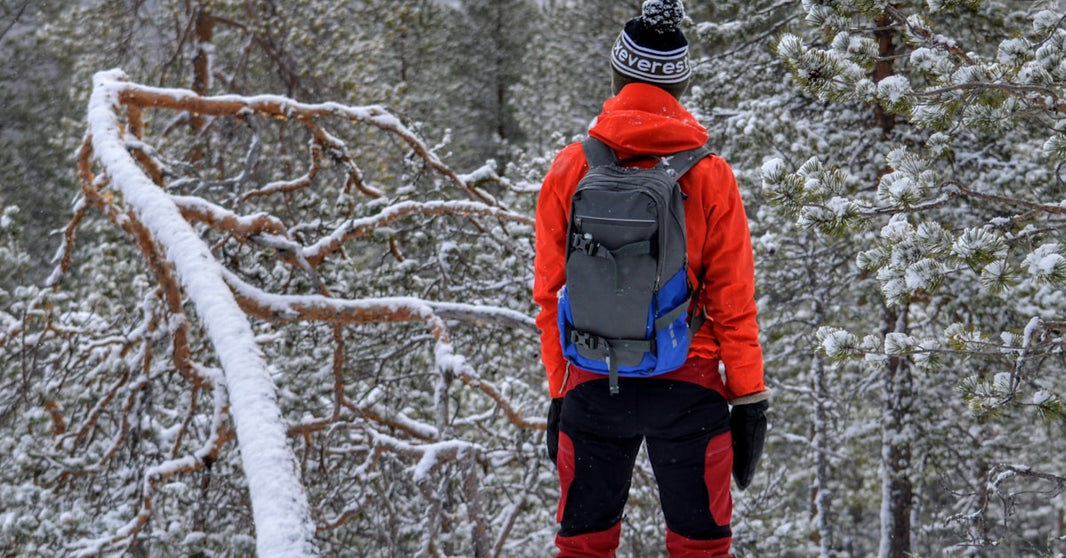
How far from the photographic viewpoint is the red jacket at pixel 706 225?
231 cm

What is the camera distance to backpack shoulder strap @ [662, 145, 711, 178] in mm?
2260

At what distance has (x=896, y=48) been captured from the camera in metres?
6.89

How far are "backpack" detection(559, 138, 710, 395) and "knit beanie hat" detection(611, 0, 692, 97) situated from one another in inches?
10.7

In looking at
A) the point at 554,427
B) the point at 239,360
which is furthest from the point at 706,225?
the point at 239,360

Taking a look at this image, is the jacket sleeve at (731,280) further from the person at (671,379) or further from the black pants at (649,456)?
the black pants at (649,456)

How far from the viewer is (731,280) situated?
91.3 inches

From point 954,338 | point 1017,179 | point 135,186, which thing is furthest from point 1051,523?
point 135,186

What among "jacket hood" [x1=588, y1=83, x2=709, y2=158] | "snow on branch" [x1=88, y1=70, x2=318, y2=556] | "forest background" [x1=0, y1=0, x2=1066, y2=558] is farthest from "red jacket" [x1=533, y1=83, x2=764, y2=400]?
"snow on branch" [x1=88, y1=70, x2=318, y2=556]

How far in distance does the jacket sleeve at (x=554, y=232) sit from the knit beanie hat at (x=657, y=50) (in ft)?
0.97

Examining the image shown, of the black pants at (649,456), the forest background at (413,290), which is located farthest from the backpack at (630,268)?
the forest background at (413,290)

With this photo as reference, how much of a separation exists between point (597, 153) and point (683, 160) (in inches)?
10.0

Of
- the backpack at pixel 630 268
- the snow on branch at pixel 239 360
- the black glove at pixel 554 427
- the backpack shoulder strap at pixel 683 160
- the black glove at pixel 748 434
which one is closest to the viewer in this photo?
the snow on branch at pixel 239 360

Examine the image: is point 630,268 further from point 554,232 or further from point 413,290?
point 413,290

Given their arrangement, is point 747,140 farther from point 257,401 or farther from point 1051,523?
point 1051,523
